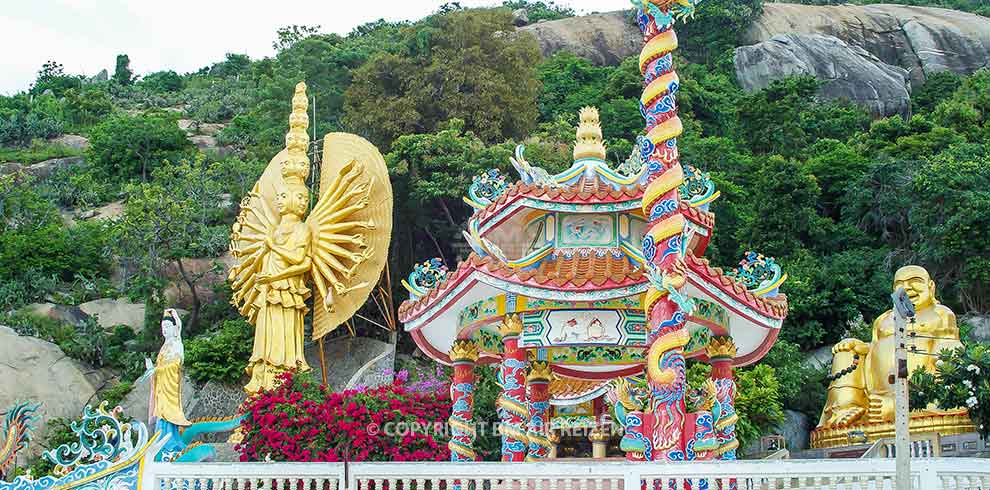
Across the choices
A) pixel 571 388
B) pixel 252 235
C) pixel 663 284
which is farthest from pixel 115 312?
pixel 663 284

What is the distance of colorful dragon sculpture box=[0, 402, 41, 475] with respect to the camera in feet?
35.6

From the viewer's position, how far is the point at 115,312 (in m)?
24.0

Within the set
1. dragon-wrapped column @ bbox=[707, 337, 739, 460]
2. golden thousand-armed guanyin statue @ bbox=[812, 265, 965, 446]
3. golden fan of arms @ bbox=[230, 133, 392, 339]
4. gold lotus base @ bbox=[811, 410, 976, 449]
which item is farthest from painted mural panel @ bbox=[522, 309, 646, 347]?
golden fan of arms @ bbox=[230, 133, 392, 339]

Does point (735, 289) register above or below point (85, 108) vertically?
below

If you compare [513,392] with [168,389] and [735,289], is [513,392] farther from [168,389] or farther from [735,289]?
[168,389]

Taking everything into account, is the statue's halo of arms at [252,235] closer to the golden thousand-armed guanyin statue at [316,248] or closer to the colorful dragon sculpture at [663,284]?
the golden thousand-armed guanyin statue at [316,248]

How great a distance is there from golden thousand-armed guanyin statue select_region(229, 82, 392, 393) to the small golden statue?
23.8 ft

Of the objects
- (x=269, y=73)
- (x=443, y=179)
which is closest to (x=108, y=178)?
(x=269, y=73)

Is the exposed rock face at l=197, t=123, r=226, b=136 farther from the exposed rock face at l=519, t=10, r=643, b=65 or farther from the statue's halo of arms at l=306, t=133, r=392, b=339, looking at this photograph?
the statue's halo of arms at l=306, t=133, r=392, b=339

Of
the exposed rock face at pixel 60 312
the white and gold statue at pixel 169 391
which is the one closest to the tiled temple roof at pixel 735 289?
the white and gold statue at pixel 169 391

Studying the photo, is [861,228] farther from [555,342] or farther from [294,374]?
[555,342]

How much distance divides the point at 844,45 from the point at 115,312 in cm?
2707

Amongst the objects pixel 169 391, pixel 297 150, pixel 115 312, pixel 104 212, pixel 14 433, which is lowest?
pixel 14 433

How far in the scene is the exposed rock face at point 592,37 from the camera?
138ft
